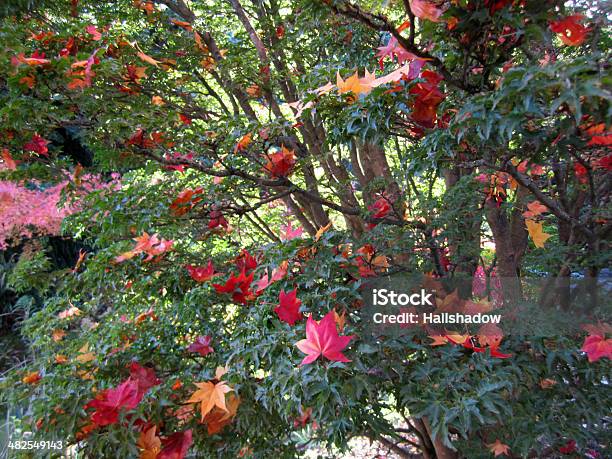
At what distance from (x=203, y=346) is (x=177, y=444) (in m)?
0.23

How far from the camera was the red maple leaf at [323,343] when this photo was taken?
2.11 feet

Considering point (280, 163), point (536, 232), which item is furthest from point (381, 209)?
point (536, 232)

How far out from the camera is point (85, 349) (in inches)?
48.9

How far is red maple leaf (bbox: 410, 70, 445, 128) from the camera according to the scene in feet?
2.19

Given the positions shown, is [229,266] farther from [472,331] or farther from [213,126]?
[472,331]

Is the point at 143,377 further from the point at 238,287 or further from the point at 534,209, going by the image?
the point at 534,209

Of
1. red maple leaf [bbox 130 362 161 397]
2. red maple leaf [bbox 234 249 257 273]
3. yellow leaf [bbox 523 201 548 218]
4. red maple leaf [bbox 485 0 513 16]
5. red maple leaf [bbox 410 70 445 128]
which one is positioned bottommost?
red maple leaf [bbox 130 362 161 397]

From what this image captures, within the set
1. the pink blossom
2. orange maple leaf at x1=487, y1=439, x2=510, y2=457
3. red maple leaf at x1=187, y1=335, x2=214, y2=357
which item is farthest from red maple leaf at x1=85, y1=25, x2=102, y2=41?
the pink blossom

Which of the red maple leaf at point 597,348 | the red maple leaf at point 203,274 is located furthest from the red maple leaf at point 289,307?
the red maple leaf at point 597,348

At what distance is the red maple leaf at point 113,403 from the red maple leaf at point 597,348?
2.96 ft

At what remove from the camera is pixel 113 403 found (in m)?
0.87

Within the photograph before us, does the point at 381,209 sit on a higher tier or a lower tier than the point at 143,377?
higher

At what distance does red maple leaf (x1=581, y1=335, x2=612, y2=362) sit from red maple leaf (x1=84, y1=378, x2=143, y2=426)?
0.90 m

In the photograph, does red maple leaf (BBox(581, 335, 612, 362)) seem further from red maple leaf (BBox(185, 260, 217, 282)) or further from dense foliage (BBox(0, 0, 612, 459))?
red maple leaf (BBox(185, 260, 217, 282))
